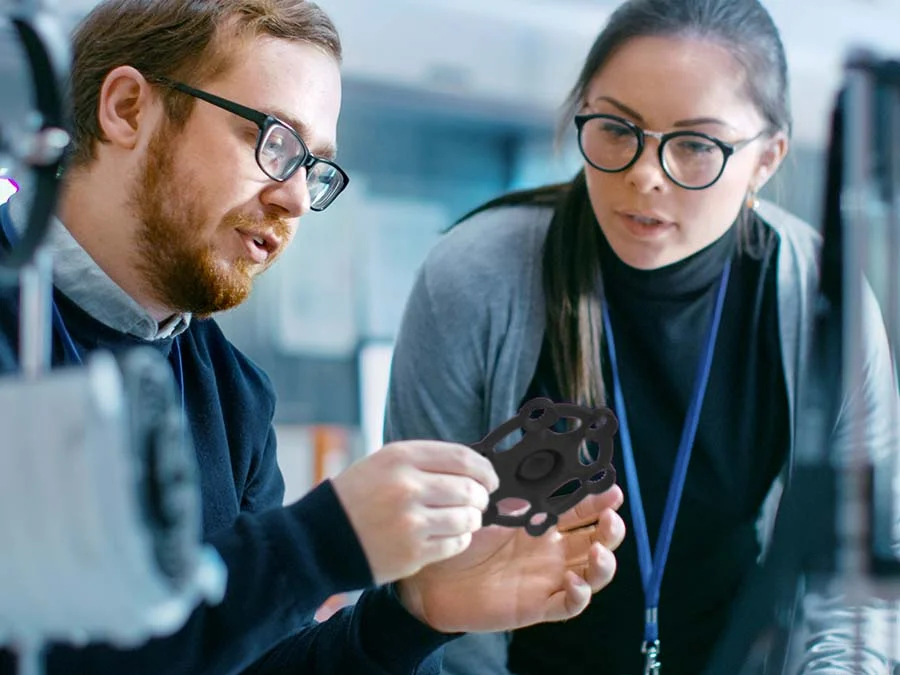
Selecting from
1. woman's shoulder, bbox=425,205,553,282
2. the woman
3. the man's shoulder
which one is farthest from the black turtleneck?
the man's shoulder

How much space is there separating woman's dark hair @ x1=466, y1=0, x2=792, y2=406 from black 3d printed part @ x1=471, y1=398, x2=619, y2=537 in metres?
0.36

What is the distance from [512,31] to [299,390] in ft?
4.90

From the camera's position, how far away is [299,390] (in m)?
3.42

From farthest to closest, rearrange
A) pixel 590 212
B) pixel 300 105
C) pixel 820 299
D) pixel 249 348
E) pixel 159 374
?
pixel 249 348 < pixel 590 212 < pixel 300 105 < pixel 820 299 < pixel 159 374

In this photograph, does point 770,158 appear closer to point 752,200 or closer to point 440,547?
point 752,200

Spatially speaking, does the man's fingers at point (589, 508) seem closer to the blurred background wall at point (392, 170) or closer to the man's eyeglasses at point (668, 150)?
the man's eyeglasses at point (668, 150)

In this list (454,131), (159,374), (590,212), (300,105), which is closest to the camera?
(159,374)

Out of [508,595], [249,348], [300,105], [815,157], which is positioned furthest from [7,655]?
[815,157]

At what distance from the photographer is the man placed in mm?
1125

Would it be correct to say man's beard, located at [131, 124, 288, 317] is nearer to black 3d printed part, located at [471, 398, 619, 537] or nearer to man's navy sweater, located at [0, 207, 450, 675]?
man's navy sweater, located at [0, 207, 450, 675]

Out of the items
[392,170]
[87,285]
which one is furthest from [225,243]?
[392,170]

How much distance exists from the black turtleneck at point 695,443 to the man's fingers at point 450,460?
0.55m

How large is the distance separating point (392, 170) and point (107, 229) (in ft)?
8.12

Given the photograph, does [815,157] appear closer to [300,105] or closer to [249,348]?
[249,348]
